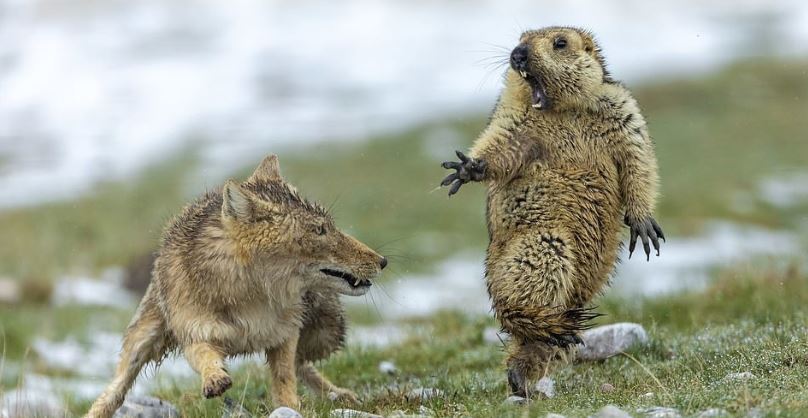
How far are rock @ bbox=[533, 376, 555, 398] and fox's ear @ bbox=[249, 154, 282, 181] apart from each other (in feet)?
8.20

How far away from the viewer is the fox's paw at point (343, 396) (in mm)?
7984

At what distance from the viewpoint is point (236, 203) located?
7.16 m

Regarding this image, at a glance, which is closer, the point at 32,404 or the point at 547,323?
the point at 547,323

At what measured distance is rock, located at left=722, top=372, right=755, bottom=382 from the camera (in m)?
6.73

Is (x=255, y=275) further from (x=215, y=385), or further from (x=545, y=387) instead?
(x=545, y=387)

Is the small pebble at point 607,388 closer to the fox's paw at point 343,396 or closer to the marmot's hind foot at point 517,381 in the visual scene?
the marmot's hind foot at point 517,381

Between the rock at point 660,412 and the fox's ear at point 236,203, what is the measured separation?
299 cm

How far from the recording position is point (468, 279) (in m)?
22.0

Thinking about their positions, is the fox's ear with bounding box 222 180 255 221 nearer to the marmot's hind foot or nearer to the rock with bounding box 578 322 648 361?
the marmot's hind foot

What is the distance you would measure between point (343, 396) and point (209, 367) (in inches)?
64.2


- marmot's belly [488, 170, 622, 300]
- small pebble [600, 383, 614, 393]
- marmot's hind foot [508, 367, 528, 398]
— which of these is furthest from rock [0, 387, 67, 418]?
small pebble [600, 383, 614, 393]

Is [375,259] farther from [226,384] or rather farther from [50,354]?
[50,354]

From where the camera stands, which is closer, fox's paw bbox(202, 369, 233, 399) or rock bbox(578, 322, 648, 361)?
fox's paw bbox(202, 369, 233, 399)

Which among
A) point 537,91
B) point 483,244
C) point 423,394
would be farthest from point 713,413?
point 483,244
